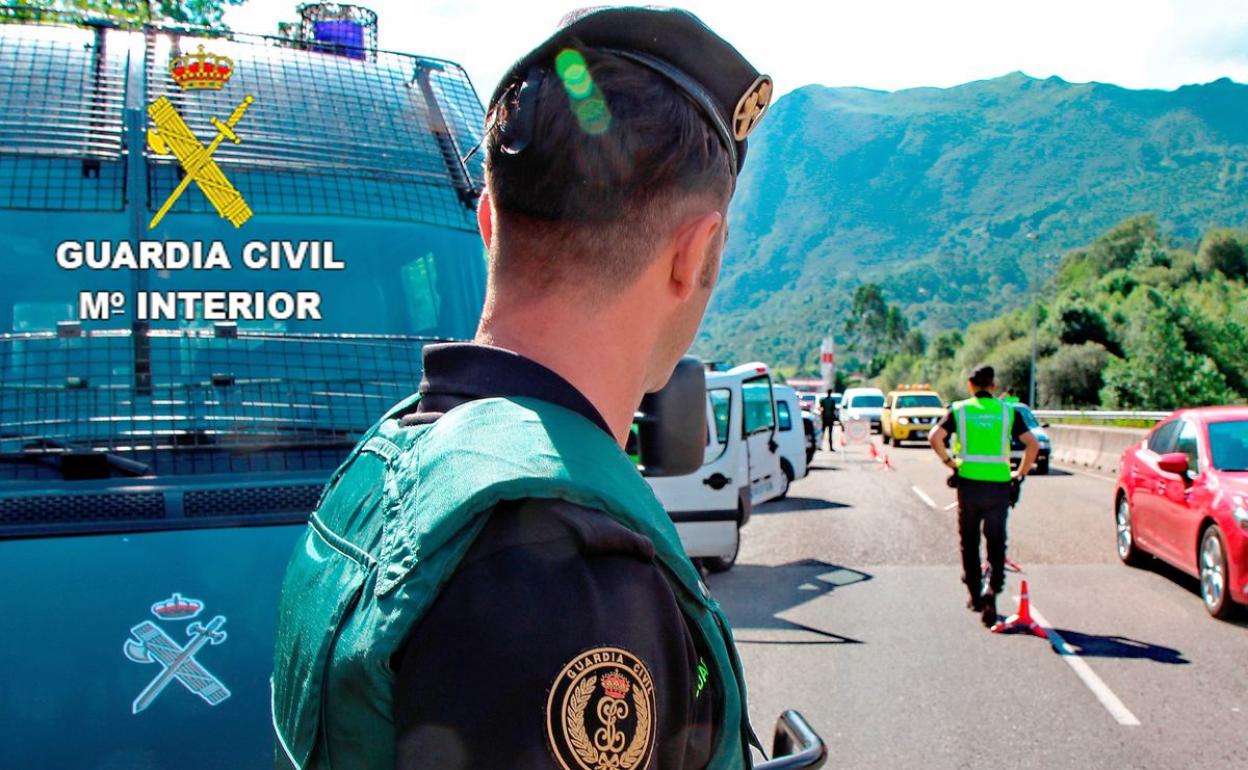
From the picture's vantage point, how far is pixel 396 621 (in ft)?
2.92

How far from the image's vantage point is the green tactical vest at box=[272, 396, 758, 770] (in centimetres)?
90

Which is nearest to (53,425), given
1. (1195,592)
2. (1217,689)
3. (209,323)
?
(209,323)

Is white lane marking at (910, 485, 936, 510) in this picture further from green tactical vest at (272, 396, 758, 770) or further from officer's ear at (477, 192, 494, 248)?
green tactical vest at (272, 396, 758, 770)

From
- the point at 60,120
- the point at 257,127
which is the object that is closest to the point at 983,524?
the point at 257,127

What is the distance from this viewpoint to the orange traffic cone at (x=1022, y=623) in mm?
7883

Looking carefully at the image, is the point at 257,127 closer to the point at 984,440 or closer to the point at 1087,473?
the point at 984,440

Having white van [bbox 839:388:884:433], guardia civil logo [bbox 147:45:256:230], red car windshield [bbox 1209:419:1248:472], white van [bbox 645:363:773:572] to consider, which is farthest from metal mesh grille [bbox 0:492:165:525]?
white van [bbox 839:388:884:433]

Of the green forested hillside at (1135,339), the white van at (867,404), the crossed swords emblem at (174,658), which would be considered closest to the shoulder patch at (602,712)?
the crossed swords emblem at (174,658)

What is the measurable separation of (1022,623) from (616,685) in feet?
25.9

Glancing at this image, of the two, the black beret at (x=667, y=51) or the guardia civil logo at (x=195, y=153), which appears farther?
the guardia civil logo at (x=195, y=153)

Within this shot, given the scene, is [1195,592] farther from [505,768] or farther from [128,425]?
[505,768]

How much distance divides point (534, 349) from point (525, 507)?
27 cm

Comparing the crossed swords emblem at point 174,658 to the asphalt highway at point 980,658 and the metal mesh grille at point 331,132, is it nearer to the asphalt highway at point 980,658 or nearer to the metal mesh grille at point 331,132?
the metal mesh grille at point 331,132

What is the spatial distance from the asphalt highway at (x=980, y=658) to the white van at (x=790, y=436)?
4392mm
